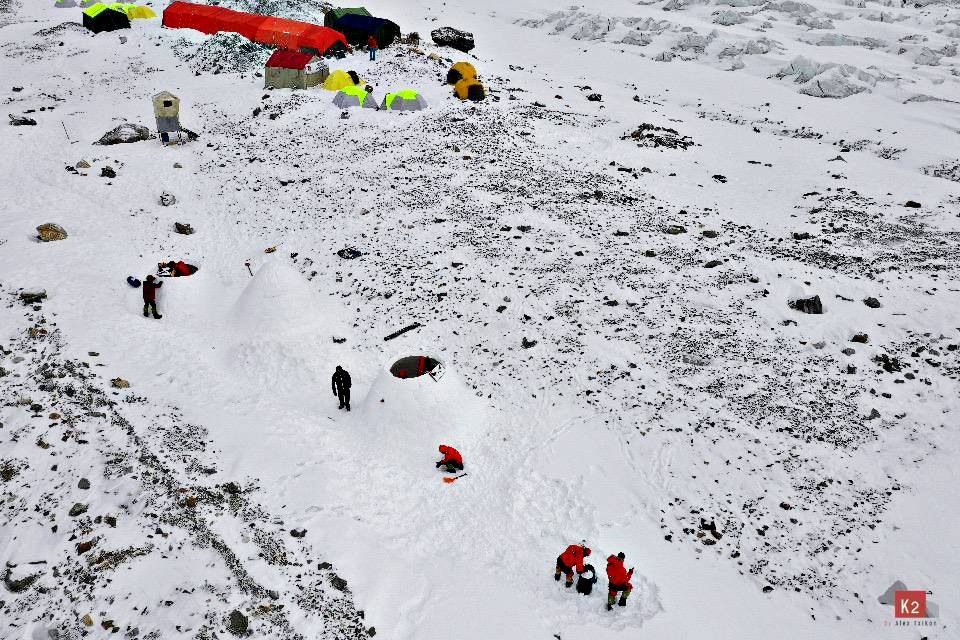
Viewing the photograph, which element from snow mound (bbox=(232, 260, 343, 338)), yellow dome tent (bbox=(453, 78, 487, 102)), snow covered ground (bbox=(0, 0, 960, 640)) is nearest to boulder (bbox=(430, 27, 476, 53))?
yellow dome tent (bbox=(453, 78, 487, 102))

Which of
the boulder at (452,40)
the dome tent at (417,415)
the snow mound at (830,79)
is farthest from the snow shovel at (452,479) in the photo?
the boulder at (452,40)

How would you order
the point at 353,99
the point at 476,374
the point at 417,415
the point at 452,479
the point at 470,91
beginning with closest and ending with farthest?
the point at 452,479
the point at 417,415
the point at 476,374
the point at 353,99
the point at 470,91

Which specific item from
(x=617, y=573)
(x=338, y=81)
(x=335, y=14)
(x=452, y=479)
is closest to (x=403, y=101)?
(x=338, y=81)

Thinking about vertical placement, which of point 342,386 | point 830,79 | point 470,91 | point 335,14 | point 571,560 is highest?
point 830,79

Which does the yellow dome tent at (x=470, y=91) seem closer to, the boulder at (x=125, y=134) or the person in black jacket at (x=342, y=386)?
the boulder at (x=125, y=134)

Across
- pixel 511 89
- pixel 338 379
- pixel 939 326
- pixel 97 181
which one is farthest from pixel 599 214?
pixel 97 181

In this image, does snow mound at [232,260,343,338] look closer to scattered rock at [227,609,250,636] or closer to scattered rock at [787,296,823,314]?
scattered rock at [227,609,250,636]

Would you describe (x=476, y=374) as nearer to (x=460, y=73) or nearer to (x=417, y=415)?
(x=417, y=415)
